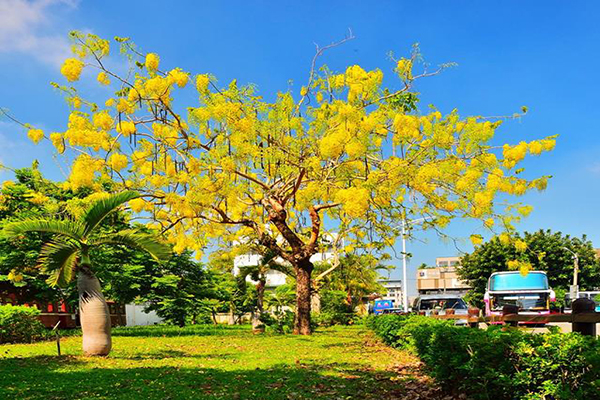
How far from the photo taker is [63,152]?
1538cm

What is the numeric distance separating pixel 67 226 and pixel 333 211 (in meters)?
10.6

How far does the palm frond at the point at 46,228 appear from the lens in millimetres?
11375

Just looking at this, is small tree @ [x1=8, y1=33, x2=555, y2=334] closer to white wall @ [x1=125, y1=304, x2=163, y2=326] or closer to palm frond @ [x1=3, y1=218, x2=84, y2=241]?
palm frond @ [x1=3, y1=218, x2=84, y2=241]

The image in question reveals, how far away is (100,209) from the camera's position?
11805 mm

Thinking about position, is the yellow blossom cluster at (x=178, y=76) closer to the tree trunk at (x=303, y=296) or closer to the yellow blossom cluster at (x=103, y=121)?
the yellow blossom cluster at (x=103, y=121)

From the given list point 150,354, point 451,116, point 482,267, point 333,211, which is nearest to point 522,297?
point 333,211

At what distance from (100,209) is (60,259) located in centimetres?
133

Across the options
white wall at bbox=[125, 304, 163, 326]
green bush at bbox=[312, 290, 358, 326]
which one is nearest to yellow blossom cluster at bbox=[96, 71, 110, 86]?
green bush at bbox=[312, 290, 358, 326]

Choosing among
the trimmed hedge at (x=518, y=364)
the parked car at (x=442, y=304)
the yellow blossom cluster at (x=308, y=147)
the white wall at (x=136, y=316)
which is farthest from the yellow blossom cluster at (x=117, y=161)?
the white wall at (x=136, y=316)

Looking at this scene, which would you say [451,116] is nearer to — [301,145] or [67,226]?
[301,145]

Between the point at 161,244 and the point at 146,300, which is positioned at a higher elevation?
the point at 161,244

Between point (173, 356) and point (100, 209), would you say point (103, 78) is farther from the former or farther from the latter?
point (173, 356)

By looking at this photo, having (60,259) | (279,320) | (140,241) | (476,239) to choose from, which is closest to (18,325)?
(60,259)

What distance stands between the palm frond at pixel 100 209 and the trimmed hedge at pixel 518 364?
7.23m
